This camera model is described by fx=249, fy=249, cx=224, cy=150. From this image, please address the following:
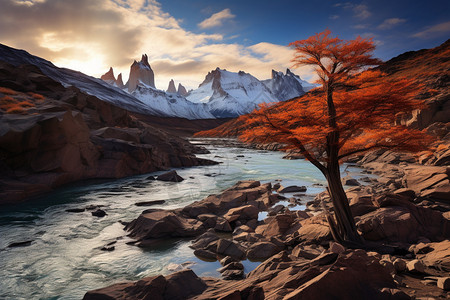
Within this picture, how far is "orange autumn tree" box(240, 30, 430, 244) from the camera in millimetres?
7605

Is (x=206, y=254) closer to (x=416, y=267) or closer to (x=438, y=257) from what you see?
(x=416, y=267)

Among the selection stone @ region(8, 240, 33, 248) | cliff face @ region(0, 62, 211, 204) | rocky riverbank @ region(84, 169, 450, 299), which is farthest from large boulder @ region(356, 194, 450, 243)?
cliff face @ region(0, 62, 211, 204)

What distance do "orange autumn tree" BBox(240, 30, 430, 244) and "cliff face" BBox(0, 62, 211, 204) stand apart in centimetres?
1744

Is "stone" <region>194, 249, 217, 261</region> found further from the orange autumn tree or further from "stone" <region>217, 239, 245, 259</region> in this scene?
the orange autumn tree

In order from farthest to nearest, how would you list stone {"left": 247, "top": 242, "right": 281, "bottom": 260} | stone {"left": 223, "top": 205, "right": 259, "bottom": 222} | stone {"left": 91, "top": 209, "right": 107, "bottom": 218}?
stone {"left": 91, "top": 209, "right": 107, "bottom": 218} → stone {"left": 223, "top": 205, "right": 259, "bottom": 222} → stone {"left": 247, "top": 242, "right": 281, "bottom": 260}

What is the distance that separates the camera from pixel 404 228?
808 cm

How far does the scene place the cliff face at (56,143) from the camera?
17.4 meters

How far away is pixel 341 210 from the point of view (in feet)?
26.9

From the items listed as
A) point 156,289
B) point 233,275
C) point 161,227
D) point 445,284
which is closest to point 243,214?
point 161,227

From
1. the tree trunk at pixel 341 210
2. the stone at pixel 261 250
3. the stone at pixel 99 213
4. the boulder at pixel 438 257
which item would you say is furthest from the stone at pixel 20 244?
the boulder at pixel 438 257

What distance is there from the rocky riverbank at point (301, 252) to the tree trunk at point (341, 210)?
58 centimetres

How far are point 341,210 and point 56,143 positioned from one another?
21337 mm

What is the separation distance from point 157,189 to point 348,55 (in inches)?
672

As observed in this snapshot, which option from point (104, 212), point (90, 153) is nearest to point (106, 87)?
point (90, 153)
